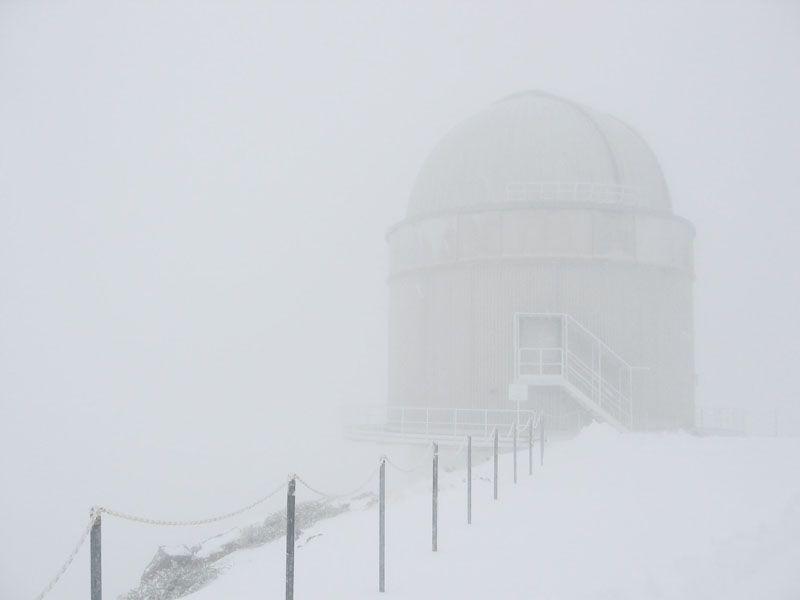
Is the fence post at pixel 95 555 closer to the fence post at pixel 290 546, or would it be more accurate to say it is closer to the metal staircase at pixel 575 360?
the fence post at pixel 290 546

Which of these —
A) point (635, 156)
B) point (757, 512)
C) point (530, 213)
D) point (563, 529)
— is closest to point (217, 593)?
point (563, 529)

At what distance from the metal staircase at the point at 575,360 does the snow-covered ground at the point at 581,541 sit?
25.6 ft

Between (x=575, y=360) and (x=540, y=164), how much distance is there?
21.3 ft

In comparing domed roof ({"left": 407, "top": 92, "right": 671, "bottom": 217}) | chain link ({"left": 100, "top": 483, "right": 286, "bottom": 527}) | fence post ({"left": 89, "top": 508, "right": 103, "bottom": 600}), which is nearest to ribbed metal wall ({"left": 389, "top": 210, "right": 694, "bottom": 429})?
domed roof ({"left": 407, "top": 92, "right": 671, "bottom": 217})

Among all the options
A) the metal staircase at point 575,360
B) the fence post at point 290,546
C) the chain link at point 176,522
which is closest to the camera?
the chain link at point 176,522

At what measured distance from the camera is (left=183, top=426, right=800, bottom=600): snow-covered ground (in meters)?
7.82

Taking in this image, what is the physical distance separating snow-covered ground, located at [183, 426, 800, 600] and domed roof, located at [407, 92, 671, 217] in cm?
1137

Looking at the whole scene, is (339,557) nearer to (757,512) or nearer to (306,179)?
(757,512)

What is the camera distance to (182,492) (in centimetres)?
7156

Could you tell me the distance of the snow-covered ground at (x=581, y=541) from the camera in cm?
782

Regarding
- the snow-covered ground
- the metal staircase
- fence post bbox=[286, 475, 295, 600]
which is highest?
the metal staircase

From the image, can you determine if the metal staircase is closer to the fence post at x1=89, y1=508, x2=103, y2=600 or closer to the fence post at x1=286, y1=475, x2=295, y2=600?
the fence post at x1=286, y1=475, x2=295, y2=600

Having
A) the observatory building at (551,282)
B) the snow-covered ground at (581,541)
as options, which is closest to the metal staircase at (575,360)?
the observatory building at (551,282)

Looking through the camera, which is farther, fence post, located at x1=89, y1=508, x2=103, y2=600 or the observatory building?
the observatory building
